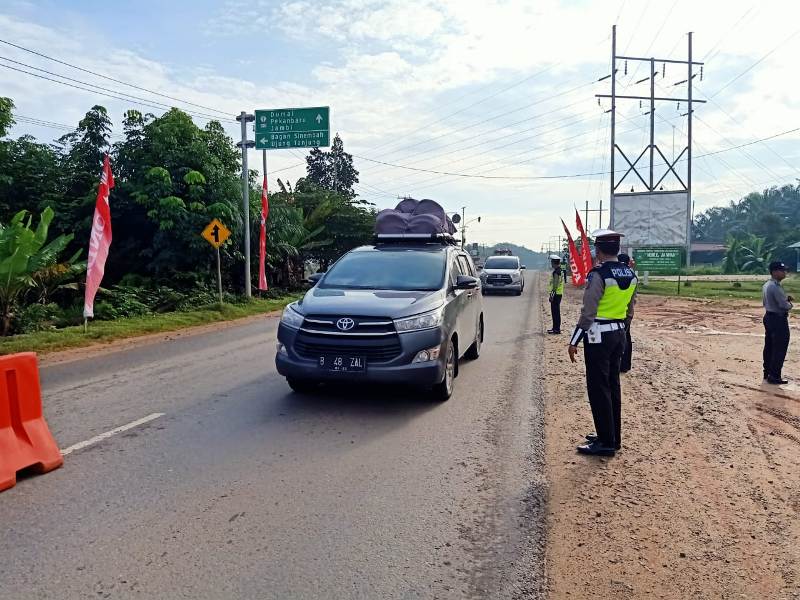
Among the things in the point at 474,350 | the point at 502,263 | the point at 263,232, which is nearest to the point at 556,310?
the point at 474,350

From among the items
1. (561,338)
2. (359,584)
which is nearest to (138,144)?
(561,338)

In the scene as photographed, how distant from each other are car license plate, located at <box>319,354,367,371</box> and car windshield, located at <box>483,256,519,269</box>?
80.6 feet

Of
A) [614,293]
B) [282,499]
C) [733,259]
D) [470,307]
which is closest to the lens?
[282,499]

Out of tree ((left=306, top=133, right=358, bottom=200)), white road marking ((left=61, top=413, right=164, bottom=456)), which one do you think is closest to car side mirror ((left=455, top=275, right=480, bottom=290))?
white road marking ((left=61, top=413, right=164, bottom=456))

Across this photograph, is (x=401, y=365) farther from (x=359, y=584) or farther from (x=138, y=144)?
(x=138, y=144)

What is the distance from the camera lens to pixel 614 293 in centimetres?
536

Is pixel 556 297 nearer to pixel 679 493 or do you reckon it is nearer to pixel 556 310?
pixel 556 310

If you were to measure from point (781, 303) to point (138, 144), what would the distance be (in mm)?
18931

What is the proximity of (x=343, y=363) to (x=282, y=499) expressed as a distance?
7.56 ft

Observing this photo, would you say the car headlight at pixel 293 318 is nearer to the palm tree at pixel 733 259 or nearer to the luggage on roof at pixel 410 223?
the luggage on roof at pixel 410 223

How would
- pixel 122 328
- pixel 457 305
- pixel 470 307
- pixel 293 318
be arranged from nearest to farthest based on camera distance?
pixel 293 318
pixel 457 305
pixel 470 307
pixel 122 328

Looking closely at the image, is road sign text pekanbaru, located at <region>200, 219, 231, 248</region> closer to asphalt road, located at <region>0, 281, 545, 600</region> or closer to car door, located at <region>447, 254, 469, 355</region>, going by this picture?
asphalt road, located at <region>0, 281, 545, 600</region>

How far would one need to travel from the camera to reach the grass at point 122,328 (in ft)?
37.6

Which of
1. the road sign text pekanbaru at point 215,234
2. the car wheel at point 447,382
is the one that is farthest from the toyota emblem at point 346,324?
the road sign text pekanbaru at point 215,234
